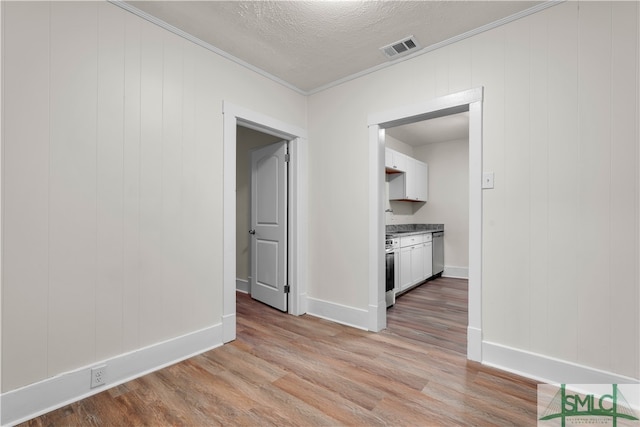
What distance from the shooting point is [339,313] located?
10.4ft

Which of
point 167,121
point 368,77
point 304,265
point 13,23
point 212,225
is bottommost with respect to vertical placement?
point 304,265

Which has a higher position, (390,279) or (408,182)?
(408,182)

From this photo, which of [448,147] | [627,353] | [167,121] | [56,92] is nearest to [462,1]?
[167,121]

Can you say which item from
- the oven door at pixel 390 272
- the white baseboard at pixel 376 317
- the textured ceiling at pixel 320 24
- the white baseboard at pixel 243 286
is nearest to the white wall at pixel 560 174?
the textured ceiling at pixel 320 24

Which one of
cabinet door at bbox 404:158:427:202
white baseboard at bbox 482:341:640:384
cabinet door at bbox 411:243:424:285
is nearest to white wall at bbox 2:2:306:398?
white baseboard at bbox 482:341:640:384

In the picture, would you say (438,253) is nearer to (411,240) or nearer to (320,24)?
(411,240)

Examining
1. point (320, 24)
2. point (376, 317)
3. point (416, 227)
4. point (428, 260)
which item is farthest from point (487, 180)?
point (416, 227)

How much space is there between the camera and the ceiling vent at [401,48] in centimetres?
247

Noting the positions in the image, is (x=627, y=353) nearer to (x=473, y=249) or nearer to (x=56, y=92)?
(x=473, y=249)

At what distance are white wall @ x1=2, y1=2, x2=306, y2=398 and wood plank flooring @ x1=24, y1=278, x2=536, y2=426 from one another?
13.8 inches

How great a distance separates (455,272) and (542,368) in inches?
149

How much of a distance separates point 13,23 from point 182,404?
2.37m

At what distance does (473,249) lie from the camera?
2342 millimetres

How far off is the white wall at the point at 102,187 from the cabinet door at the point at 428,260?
3.62 metres
